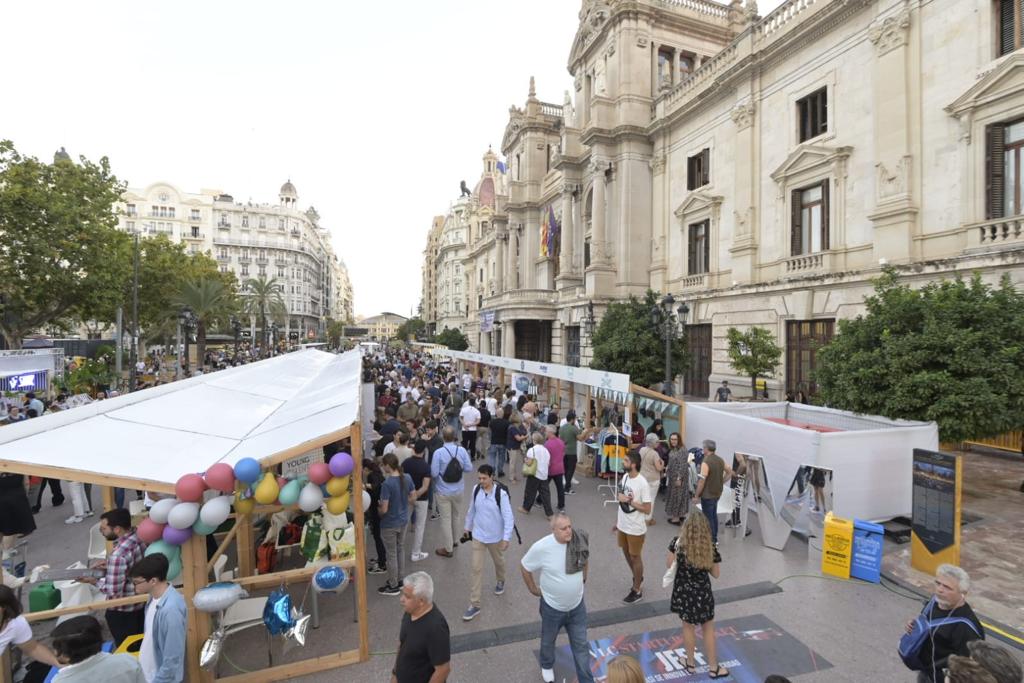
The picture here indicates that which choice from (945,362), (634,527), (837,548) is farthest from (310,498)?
(945,362)

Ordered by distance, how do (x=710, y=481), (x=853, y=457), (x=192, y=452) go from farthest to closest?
(x=853, y=457) → (x=710, y=481) → (x=192, y=452)

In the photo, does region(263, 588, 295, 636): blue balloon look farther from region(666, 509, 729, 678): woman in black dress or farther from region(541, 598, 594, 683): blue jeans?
region(666, 509, 729, 678): woman in black dress

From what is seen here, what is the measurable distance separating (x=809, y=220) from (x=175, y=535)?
20.8 metres

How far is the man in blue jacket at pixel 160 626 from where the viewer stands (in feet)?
12.4

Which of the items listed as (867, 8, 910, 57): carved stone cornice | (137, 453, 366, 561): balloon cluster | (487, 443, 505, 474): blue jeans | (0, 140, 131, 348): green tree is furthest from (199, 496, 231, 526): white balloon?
(0, 140, 131, 348): green tree

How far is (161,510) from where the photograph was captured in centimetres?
455

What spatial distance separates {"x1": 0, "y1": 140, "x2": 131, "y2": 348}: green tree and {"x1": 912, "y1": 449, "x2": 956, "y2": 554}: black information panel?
102 ft

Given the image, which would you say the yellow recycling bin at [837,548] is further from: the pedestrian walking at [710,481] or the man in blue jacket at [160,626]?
the man in blue jacket at [160,626]

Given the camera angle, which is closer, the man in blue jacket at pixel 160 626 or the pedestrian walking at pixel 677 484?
the man in blue jacket at pixel 160 626

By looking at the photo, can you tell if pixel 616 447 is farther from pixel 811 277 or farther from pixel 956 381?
pixel 811 277

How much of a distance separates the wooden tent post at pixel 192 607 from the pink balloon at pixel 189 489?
1.58 feet

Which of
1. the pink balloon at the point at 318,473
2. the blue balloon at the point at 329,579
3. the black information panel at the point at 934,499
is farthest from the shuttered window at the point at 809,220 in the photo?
the blue balloon at the point at 329,579

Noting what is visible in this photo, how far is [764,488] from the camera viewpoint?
863 centimetres

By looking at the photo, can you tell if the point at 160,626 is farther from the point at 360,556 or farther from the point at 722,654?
the point at 722,654
